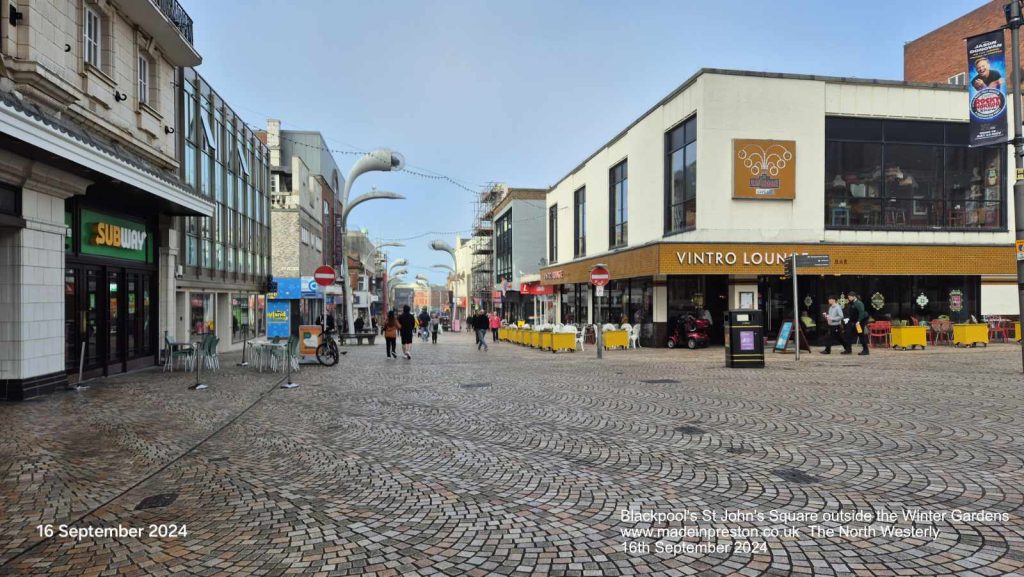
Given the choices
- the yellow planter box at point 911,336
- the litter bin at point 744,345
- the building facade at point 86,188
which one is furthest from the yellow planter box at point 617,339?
the building facade at point 86,188

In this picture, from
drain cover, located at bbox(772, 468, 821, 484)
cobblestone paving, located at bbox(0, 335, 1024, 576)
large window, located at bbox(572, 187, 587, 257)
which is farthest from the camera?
large window, located at bbox(572, 187, 587, 257)

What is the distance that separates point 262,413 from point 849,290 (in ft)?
66.9

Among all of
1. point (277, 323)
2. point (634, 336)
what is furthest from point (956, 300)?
point (277, 323)

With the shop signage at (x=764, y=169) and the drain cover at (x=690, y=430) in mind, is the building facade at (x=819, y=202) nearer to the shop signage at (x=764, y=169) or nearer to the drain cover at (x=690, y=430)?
the shop signage at (x=764, y=169)

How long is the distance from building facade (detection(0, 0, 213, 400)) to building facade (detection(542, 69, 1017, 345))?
14918 millimetres

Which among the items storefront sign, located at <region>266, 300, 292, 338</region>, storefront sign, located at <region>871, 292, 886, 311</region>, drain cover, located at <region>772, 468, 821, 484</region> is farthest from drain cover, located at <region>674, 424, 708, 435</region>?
storefront sign, located at <region>266, 300, 292, 338</region>

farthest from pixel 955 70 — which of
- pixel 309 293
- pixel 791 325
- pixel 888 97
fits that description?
pixel 309 293

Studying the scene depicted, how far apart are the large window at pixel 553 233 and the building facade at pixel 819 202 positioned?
13887 millimetres

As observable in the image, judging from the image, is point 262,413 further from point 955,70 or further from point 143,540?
point 955,70

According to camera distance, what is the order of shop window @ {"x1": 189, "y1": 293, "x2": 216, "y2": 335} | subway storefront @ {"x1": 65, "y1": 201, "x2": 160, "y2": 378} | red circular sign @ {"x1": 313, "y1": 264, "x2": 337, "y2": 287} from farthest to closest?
shop window @ {"x1": 189, "y1": 293, "x2": 216, "y2": 335} < red circular sign @ {"x1": 313, "y1": 264, "x2": 337, "y2": 287} < subway storefront @ {"x1": 65, "y1": 201, "x2": 160, "y2": 378}

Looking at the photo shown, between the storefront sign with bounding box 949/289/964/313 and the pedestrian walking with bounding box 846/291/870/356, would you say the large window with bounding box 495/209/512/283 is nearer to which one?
the storefront sign with bounding box 949/289/964/313

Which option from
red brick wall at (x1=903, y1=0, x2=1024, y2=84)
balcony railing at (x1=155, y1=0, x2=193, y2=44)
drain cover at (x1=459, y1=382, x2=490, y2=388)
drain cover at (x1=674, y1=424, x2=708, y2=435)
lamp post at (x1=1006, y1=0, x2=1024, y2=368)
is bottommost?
drain cover at (x1=459, y1=382, x2=490, y2=388)

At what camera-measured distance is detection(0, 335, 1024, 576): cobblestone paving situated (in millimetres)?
3578

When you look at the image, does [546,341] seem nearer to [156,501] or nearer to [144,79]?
[144,79]
